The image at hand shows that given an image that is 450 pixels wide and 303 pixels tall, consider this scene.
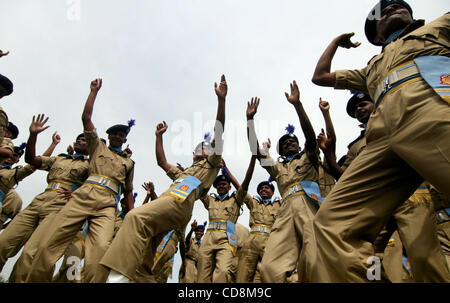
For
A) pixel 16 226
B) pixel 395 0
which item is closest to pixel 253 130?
pixel 395 0

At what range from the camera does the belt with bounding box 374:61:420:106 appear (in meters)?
1.98

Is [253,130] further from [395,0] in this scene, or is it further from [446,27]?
[446,27]

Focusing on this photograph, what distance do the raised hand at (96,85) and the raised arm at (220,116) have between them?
2.32 meters

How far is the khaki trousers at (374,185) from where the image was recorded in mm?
1788

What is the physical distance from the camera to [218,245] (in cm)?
684

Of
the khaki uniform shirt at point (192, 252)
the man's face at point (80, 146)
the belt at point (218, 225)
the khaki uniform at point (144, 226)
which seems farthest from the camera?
the khaki uniform shirt at point (192, 252)

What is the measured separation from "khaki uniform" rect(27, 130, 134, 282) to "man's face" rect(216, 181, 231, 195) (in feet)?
10.4

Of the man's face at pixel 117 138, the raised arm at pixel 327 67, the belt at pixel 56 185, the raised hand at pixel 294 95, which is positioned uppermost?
the raised arm at pixel 327 67

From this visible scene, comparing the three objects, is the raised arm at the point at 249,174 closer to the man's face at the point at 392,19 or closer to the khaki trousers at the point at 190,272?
the man's face at the point at 392,19

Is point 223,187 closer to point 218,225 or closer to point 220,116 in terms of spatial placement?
point 218,225

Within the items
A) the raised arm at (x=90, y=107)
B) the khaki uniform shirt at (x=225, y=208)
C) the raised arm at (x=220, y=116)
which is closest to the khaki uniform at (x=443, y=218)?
the raised arm at (x=220, y=116)

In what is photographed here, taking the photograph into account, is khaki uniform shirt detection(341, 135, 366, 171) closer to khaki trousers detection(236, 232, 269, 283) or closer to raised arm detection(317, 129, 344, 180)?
raised arm detection(317, 129, 344, 180)

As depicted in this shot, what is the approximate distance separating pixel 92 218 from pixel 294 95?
13.0 ft

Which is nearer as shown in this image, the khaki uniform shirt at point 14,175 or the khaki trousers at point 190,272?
the khaki uniform shirt at point 14,175
